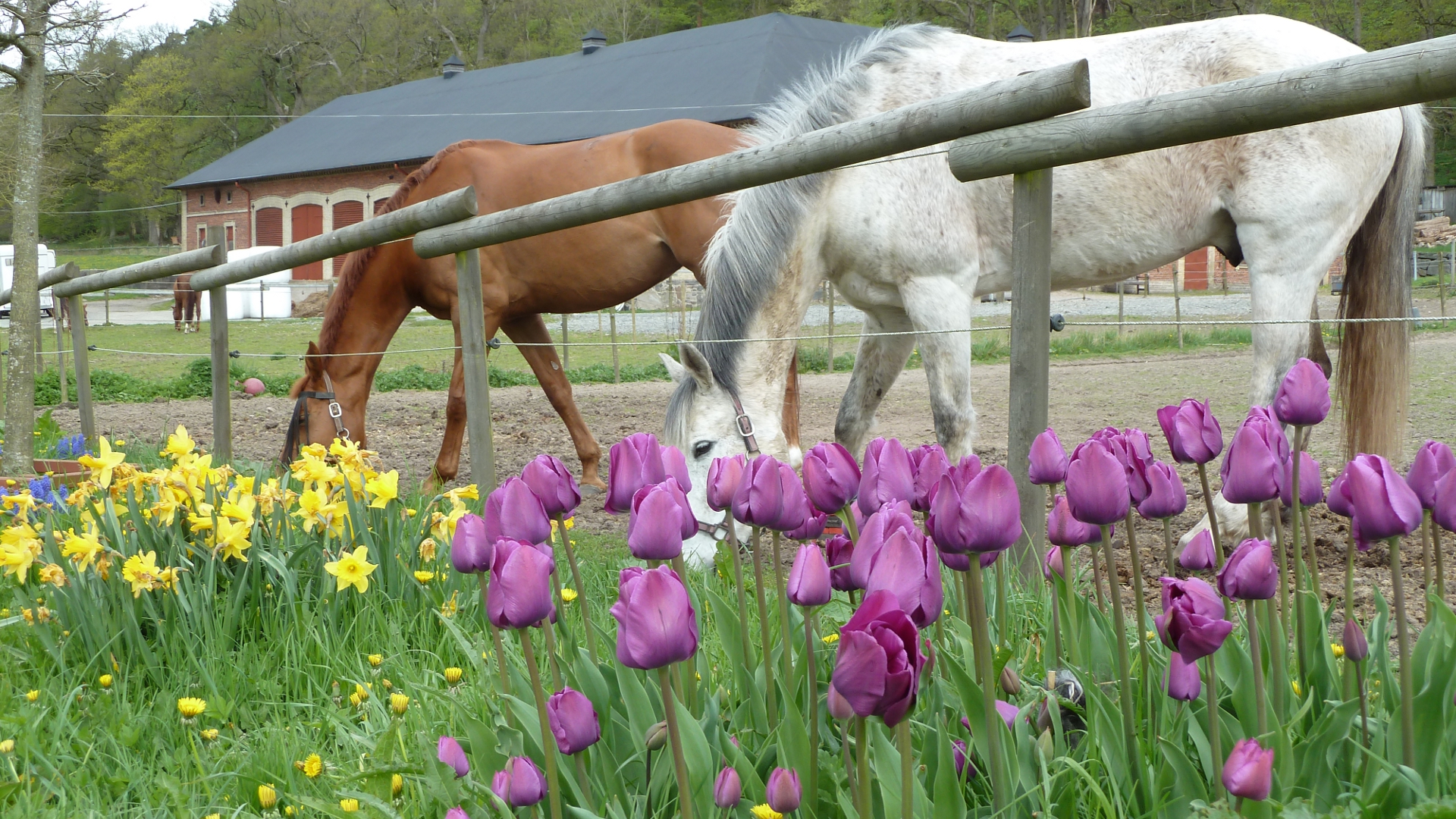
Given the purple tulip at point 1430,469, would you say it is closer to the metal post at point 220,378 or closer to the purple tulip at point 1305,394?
the purple tulip at point 1305,394

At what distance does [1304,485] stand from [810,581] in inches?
34.7

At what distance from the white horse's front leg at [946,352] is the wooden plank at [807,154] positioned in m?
1.01

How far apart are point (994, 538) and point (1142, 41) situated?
11.8 ft

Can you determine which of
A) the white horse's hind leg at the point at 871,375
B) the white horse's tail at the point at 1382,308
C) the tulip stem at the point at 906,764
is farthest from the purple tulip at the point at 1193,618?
the white horse's hind leg at the point at 871,375

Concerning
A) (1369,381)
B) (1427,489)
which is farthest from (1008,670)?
(1369,381)

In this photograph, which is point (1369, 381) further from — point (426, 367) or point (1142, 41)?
point (426, 367)

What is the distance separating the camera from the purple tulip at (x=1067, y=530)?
1.52 m

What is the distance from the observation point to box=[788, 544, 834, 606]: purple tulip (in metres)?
1.11

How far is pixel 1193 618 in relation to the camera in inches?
43.4

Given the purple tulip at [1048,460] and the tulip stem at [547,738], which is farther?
the purple tulip at [1048,460]

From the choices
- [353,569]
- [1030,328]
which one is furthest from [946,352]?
[353,569]

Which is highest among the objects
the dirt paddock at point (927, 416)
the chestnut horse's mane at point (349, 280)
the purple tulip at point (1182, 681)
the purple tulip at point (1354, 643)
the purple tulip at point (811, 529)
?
the chestnut horse's mane at point (349, 280)

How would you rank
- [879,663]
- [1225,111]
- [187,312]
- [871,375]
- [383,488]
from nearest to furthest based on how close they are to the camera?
[879,663] < [1225,111] < [383,488] < [871,375] < [187,312]

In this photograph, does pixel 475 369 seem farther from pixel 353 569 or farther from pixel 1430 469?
pixel 1430 469
